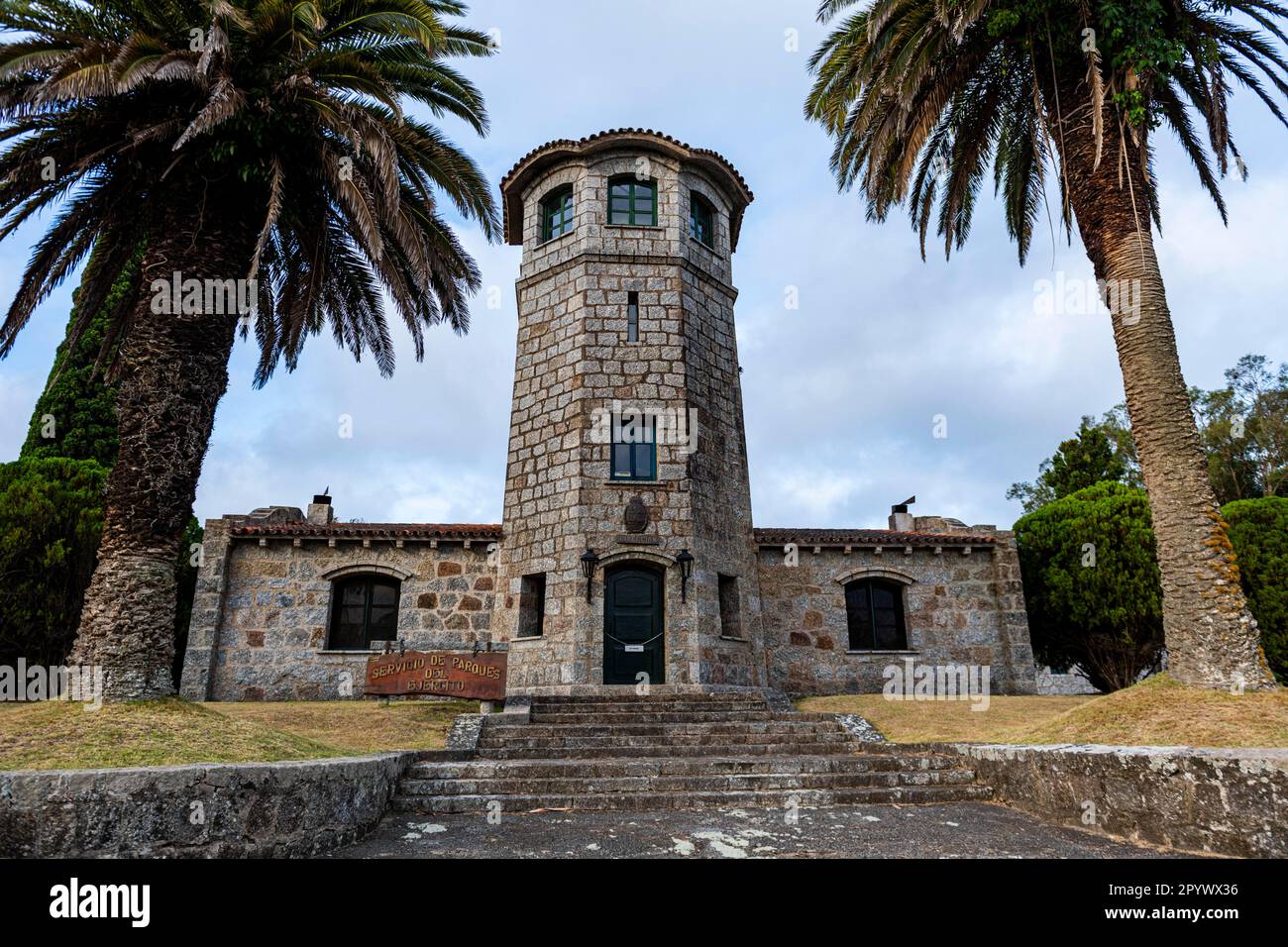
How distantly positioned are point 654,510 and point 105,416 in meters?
16.9

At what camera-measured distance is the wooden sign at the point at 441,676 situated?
36.0 feet

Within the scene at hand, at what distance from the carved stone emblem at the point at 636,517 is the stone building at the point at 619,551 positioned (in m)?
0.04

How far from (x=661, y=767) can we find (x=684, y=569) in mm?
5261

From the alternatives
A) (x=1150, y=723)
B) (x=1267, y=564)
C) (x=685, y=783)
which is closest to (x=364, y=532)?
(x=685, y=783)

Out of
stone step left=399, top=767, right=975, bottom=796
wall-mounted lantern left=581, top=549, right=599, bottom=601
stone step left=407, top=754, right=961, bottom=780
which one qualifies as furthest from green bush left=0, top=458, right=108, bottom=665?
stone step left=399, top=767, right=975, bottom=796

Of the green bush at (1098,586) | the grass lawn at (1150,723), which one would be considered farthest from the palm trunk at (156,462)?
the green bush at (1098,586)

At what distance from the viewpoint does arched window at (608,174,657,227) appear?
15.5m

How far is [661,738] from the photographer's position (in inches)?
376

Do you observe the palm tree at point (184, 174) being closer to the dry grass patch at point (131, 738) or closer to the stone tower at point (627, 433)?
the dry grass patch at point (131, 738)

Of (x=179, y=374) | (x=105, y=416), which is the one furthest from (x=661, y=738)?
(x=105, y=416)

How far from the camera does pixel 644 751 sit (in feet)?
29.2

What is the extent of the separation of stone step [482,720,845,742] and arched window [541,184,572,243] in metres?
10.5

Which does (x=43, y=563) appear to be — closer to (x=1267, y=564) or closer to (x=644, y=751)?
(x=644, y=751)
